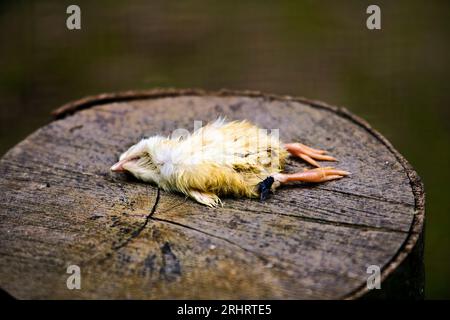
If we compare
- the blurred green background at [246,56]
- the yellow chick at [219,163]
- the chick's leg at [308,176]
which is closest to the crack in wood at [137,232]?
the yellow chick at [219,163]

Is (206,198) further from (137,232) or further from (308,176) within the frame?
(308,176)

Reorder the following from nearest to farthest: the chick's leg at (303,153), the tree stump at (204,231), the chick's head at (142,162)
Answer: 1. the tree stump at (204,231)
2. the chick's head at (142,162)
3. the chick's leg at (303,153)

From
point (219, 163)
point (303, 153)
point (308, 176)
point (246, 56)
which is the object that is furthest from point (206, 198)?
point (246, 56)

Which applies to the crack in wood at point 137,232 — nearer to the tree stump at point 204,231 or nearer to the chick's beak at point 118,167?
the tree stump at point 204,231

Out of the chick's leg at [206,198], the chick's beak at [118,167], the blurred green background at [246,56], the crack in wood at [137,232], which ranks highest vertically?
the blurred green background at [246,56]

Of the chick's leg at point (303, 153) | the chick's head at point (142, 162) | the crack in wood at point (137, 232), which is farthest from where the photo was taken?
the chick's leg at point (303, 153)

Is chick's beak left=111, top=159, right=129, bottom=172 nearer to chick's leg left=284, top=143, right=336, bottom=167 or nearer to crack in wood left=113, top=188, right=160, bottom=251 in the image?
crack in wood left=113, top=188, right=160, bottom=251
